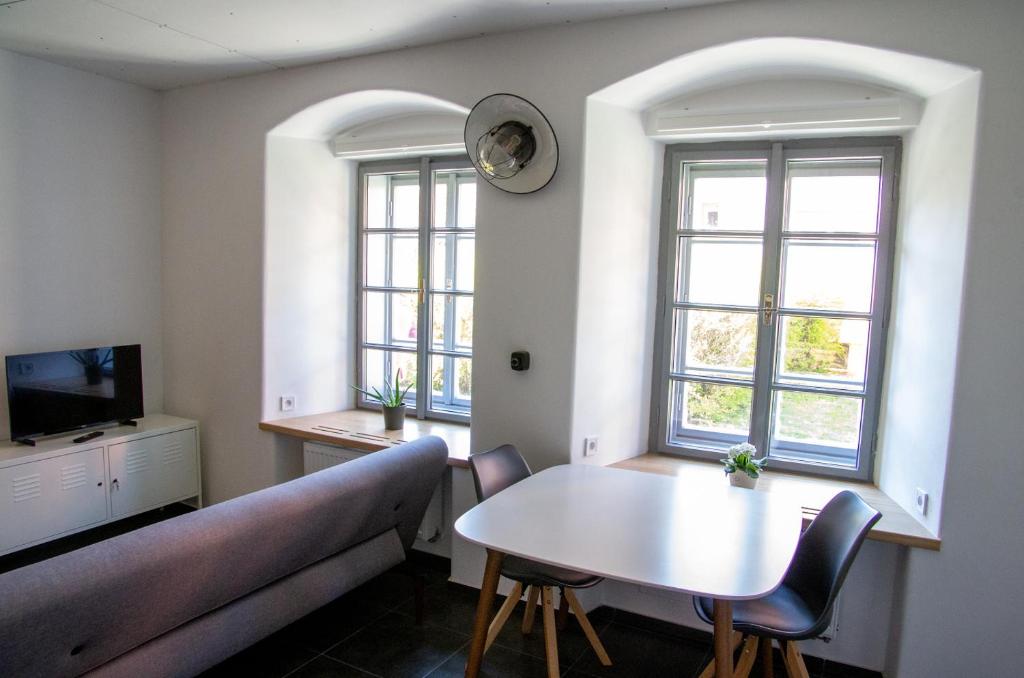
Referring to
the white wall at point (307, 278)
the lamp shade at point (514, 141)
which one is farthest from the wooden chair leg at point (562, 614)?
the white wall at point (307, 278)

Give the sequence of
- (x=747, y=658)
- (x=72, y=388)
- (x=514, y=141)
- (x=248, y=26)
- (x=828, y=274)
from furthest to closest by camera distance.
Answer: (x=72, y=388) < (x=828, y=274) < (x=248, y=26) < (x=514, y=141) < (x=747, y=658)

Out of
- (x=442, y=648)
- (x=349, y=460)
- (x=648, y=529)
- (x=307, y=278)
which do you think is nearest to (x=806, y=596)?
(x=648, y=529)

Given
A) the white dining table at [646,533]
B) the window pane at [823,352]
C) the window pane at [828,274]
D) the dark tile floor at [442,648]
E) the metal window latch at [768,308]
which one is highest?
the window pane at [828,274]

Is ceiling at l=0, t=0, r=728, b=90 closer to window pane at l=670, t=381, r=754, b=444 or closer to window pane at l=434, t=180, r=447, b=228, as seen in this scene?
window pane at l=434, t=180, r=447, b=228

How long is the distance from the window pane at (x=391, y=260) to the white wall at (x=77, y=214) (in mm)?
1446

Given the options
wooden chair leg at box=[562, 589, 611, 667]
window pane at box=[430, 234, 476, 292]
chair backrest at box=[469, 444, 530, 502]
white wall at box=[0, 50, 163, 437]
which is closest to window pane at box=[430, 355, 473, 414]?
window pane at box=[430, 234, 476, 292]

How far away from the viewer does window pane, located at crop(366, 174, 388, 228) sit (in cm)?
453

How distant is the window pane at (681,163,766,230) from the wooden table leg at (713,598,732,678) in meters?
2.06

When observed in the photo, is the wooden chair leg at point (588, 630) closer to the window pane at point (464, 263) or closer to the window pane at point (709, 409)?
the window pane at point (709, 409)

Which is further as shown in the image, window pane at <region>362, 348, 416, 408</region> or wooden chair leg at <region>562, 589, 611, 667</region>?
window pane at <region>362, 348, 416, 408</region>

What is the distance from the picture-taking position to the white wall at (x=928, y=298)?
260 centimetres

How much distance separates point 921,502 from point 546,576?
5.17ft

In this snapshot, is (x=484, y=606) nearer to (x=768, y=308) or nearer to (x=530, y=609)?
(x=530, y=609)

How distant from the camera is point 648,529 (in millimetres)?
2436
